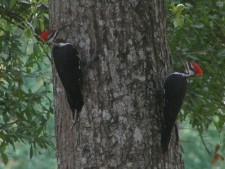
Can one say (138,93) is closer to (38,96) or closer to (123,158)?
(123,158)

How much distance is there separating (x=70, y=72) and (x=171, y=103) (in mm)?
522

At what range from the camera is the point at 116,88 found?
3.69 meters

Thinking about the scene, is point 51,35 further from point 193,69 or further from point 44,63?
point 44,63

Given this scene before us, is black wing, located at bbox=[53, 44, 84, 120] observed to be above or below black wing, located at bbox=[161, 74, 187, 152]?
above

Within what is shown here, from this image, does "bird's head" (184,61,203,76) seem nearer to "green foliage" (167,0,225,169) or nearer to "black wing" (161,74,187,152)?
"black wing" (161,74,187,152)

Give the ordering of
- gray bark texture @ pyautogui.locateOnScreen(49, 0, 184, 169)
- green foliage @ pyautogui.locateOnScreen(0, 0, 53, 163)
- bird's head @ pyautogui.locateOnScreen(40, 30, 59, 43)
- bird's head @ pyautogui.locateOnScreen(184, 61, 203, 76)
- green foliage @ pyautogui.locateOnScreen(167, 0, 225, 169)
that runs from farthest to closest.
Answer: green foliage @ pyautogui.locateOnScreen(167, 0, 225, 169) < green foliage @ pyautogui.locateOnScreen(0, 0, 53, 163) < bird's head @ pyautogui.locateOnScreen(184, 61, 203, 76) < bird's head @ pyautogui.locateOnScreen(40, 30, 59, 43) < gray bark texture @ pyautogui.locateOnScreen(49, 0, 184, 169)

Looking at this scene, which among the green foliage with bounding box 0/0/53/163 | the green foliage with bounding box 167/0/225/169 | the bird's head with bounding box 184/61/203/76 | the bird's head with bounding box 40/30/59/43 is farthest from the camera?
the green foliage with bounding box 167/0/225/169

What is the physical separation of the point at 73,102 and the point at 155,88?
1.31ft

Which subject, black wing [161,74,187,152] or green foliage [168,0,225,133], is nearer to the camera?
black wing [161,74,187,152]

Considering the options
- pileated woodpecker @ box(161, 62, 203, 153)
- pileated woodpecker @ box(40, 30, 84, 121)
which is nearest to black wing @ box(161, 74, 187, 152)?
pileated woodpecker @ box(161, 62, 203, 153)

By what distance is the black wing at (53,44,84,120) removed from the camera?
368cm

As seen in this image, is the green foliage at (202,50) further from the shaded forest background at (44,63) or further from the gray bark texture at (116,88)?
the gray bark texture at (116,88)

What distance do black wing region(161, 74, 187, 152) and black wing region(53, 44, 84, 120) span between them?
0.41 metres

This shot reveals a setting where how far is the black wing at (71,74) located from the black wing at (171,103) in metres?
0.41
